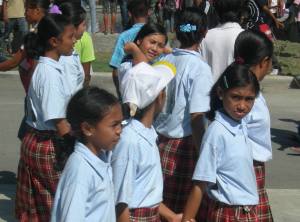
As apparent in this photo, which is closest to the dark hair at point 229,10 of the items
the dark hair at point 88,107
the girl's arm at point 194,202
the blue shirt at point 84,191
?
the girl's arm at point 194,202

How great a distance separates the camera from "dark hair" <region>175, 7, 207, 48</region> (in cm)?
493

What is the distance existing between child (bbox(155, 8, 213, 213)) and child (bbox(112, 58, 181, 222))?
36.7 inches

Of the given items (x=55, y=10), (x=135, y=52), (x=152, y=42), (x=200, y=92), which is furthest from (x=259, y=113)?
(x=55, y=10)

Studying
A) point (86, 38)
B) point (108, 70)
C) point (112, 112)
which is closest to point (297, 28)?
point (108, 70)

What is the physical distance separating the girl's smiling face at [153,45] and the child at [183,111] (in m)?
0.14

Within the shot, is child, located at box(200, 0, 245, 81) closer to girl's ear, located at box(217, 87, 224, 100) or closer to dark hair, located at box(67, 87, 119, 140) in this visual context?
girl's ear, located at box(217, 87, 224, 100)

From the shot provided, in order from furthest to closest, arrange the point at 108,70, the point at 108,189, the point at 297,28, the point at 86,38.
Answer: the point at 297,28 < the point at 108,70 < the point at 86,38 < the point at 108,189

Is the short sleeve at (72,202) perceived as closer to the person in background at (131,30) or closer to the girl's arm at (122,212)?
the girl's arm at (122,212)

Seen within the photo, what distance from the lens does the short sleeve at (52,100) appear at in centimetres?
471

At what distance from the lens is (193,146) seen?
16.2 ft

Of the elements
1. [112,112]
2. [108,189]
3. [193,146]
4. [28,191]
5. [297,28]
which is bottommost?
[297,28]

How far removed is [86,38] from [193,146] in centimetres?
170

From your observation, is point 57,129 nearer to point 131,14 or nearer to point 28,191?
point 28,191

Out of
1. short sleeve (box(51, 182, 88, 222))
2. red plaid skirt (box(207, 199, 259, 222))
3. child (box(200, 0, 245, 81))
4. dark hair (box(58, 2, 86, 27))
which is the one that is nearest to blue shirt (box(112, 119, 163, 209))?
red plaid skirt (box(207, 199, 259, 222))
